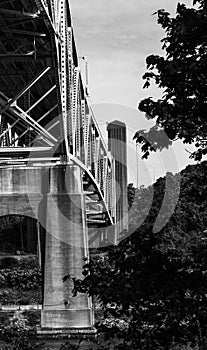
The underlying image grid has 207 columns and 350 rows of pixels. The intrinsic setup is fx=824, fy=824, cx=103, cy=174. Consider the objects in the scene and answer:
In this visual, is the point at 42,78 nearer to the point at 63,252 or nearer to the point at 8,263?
the point at 63,252

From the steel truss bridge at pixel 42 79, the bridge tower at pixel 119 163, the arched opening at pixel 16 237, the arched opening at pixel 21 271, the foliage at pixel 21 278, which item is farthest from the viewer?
the bridge tower at pixel 119 163

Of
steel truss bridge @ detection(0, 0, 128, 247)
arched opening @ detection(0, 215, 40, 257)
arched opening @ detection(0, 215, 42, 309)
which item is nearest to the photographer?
steel truss bridge @ detection(0, 0, 128, 247)

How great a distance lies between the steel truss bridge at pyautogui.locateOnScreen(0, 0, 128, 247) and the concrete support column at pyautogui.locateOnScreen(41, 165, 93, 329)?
50.9 inches

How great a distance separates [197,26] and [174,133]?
4.05 feet

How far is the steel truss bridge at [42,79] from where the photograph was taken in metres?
23.4

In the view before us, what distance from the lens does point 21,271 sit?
5091 cm

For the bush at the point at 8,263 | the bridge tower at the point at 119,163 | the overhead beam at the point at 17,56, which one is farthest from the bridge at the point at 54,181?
the bridge tower at the point at 119,163

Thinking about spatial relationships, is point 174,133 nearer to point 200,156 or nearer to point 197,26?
point 200,156

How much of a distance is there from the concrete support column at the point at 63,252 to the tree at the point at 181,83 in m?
19.7

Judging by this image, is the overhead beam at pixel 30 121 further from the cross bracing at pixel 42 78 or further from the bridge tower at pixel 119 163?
the bridge tower at pixel 119 163

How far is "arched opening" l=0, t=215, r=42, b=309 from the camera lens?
137 ft

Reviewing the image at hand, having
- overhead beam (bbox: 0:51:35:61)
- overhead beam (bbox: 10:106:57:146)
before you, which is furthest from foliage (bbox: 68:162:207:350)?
overhead beam (bbox: 10:106:57:146)

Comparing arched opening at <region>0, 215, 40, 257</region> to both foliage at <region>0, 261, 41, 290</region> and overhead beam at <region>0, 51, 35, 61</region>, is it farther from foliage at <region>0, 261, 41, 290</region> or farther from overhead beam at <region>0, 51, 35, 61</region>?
overhead beam at <region>0, 51, 35, 61</region>

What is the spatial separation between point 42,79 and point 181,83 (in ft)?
75.4
